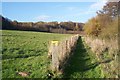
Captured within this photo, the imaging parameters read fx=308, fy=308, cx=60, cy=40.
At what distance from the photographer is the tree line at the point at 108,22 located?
3548cm

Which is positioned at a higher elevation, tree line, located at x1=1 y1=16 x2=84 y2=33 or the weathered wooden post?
tree line, located at x1=1 y1=16 x2=84 y2=33

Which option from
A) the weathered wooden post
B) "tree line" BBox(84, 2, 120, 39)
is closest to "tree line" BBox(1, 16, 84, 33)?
"tree line" BBox(84, 2, 120, 39)

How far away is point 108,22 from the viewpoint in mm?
43344

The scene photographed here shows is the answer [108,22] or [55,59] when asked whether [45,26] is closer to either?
[108,22]

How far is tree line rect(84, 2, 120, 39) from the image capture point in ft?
116

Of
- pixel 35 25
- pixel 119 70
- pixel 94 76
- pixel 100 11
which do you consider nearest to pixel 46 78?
pixel 94 76

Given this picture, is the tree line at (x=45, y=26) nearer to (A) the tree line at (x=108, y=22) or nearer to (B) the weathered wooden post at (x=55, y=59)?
(A) the tree line at (x=108, y=22)

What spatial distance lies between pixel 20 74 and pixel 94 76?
11.3ft

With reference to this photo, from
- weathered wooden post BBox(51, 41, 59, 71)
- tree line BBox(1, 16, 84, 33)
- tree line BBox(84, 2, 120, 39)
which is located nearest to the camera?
weathered wooden post BBox(51, 41, 59, 71)

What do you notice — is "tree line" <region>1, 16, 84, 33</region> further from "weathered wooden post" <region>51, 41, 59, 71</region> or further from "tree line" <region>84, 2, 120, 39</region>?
"weathered wooden post" <region>51, 41, 59, 71</region>

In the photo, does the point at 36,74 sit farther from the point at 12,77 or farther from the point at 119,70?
the point at 119,70

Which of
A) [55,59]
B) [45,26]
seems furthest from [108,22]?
[45,26]

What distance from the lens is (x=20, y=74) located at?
1320cm

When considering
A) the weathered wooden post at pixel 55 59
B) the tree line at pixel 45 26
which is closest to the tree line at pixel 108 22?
the weathered wooden post at pixel 55 59
